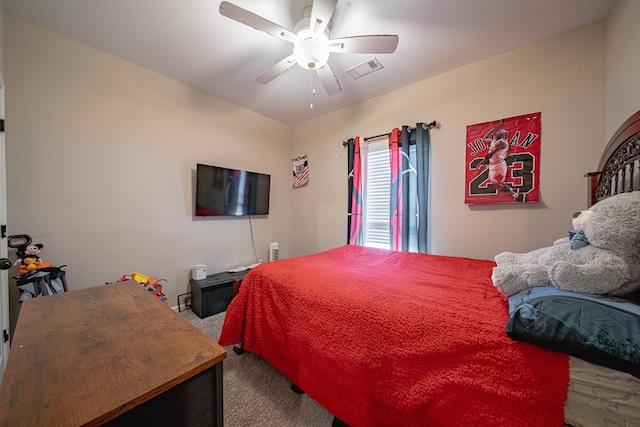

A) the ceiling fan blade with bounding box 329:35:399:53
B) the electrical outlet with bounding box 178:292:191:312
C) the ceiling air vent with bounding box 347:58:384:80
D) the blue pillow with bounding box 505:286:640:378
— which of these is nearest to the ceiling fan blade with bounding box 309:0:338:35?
the ceiling fan blade with bounding box 329:35:399:53

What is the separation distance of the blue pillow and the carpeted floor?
1140 millimetres

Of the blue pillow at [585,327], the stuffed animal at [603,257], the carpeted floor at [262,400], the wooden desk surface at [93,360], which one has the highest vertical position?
the stuffed animal at [603,257]

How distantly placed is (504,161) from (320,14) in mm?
1957

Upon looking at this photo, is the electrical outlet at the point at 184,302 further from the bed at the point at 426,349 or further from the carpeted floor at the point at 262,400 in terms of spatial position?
the bed at the point at 426,349

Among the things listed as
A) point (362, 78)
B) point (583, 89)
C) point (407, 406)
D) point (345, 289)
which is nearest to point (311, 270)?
point (345, 289)

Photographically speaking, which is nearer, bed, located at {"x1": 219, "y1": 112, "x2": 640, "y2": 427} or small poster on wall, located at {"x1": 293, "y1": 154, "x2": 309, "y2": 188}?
bed, located at {"x1": 219, "y1": 112, "x2": 640, "y2": 427}

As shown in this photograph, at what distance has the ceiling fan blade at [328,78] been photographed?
1842mm

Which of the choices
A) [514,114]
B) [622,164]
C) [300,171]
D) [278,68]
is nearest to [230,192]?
A: [300,171]

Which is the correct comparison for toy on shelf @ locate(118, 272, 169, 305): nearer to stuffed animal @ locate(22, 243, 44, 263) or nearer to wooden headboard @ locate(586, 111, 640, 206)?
stuffed animal @ locate(22, 243, 44, 263)

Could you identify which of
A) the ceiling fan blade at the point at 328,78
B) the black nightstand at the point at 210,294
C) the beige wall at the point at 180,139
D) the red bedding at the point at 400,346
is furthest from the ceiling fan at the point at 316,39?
the black nightstand at the point at 210,294

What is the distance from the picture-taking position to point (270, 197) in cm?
352

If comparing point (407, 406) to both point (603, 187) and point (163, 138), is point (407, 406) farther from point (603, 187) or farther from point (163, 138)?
point (163, 138)

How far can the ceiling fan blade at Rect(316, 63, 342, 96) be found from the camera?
6.04 ft

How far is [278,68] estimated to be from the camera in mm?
1830
